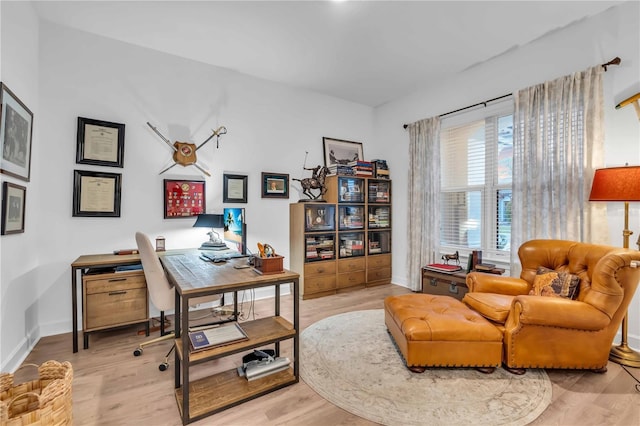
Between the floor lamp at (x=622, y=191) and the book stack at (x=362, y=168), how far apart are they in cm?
259

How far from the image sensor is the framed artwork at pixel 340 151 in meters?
4.58

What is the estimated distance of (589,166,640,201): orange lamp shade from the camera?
2.12 metres

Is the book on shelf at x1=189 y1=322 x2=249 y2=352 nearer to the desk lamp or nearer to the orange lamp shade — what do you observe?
the desk lamp

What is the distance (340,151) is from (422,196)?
1.44 m

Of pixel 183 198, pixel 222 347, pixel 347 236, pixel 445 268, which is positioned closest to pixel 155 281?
pixel 222 347

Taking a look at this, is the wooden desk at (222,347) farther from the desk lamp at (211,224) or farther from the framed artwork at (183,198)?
the framed artwork at (183,198)

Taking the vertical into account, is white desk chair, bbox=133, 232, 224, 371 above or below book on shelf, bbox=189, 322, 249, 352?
above

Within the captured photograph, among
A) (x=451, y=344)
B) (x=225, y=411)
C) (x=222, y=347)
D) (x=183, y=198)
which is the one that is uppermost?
(x=183, y=198)

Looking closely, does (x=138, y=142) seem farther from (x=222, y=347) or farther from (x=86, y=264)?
(x=222, y=347)

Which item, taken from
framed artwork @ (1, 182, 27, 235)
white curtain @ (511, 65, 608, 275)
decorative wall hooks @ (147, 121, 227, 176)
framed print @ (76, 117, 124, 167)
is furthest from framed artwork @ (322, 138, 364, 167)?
framed artwork @ (1, 182, 27, 235)

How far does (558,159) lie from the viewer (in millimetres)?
2861

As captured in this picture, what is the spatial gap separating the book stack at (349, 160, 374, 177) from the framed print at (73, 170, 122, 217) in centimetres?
290

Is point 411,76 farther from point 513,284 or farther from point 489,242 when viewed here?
point 513,284

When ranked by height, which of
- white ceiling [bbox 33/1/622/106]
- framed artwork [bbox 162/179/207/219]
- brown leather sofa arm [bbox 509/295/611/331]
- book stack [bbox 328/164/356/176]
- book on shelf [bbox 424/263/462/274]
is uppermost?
white ceiling [bbox 33/1/622/106]
